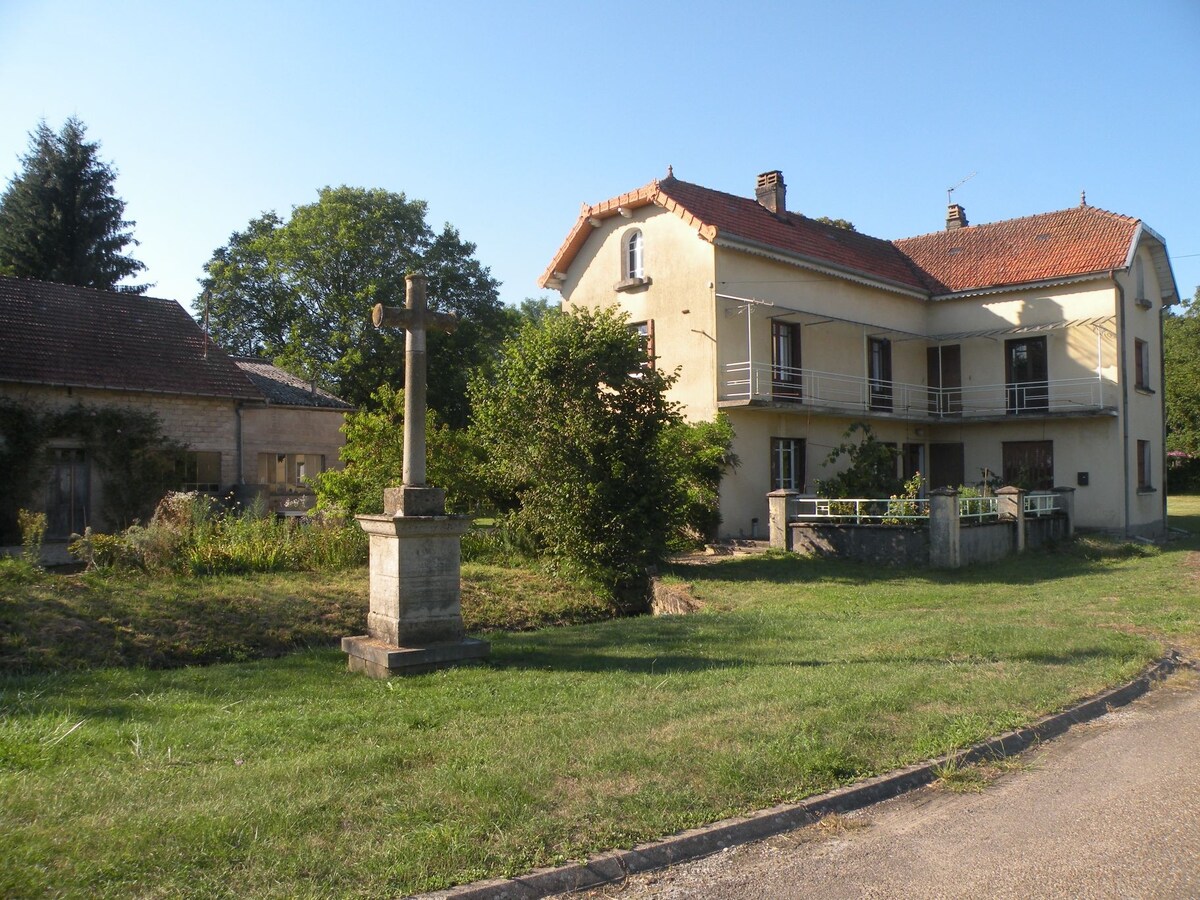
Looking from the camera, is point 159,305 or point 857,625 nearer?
point 857,625

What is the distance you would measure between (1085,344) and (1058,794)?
78.6ft

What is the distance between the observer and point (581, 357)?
15914 mm

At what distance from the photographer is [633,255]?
2548 cm

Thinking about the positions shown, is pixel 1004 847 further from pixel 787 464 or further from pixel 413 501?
pixel 787 464

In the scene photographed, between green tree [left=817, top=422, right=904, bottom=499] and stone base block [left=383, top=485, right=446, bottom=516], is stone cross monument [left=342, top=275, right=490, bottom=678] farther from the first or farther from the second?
green tree [left=817, top=422, right=904, bottom=499]

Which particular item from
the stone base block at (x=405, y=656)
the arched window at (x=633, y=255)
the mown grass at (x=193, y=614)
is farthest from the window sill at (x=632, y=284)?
the stone base block at (x=405, y=656)

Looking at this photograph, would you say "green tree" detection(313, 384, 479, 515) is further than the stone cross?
Yes

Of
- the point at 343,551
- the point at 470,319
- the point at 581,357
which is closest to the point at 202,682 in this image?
the point at 343,551

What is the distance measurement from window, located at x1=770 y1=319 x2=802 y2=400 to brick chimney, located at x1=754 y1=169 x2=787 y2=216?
15.0 feet

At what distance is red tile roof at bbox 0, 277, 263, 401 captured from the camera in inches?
895

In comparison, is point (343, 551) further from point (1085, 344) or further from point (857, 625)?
point (1085, 344)

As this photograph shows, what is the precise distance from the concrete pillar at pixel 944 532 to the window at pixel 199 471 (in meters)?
17.4

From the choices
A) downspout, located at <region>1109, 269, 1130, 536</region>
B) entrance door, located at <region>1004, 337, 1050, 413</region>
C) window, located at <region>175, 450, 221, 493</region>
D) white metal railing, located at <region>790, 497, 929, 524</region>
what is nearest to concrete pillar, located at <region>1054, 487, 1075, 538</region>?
downspout, located at <region>1109, 269, 1130, 536</region>

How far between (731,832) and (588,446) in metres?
10.5
